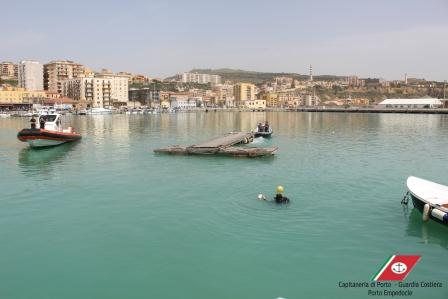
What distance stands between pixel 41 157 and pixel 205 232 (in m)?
24.7

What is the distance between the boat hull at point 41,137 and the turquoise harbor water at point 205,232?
35.0 feet

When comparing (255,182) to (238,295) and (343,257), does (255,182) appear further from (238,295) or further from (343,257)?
(238,295)

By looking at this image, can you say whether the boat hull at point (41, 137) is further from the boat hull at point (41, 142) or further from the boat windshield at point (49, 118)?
the boat windshield at point (49, 118)

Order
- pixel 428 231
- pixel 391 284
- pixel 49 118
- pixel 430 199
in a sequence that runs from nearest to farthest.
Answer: pixel 391 284
pixel 428 231
pixel 430 199
pixel 49 118

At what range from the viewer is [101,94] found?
180500mm

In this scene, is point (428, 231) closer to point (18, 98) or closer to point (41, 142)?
point (41, 142)

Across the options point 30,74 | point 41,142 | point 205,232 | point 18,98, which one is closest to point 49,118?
point 41,142

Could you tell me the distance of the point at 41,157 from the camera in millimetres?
34875

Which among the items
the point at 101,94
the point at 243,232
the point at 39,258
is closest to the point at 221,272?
the point at 243,232

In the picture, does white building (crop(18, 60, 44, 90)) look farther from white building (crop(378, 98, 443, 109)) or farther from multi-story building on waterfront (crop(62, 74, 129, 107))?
white building (crop(378, 98, 443, 109))

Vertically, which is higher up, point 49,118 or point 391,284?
point 49,118

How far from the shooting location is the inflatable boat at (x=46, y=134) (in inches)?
1519

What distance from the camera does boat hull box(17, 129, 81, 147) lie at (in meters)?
38.5

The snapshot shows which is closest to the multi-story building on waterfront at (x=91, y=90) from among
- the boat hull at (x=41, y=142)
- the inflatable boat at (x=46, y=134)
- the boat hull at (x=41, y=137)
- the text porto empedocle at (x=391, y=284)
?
the inflatable boat at (x=46, y=134)
